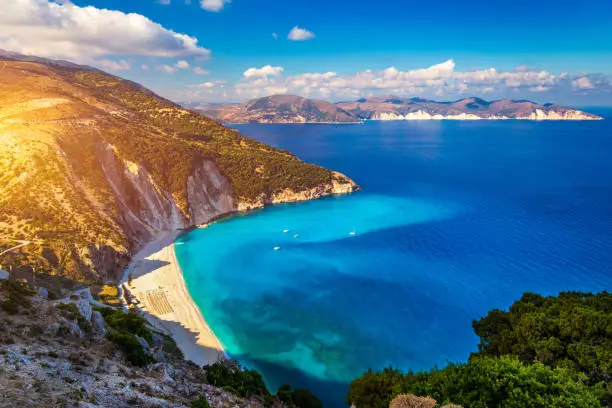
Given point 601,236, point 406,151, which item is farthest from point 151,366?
point 406,151

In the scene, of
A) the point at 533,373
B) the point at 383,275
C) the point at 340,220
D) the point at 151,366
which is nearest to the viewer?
the point at 533,373

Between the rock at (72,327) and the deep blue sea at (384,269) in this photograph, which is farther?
the deep blue sea at (384,269)

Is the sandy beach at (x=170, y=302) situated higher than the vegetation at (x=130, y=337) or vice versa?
the vegetation at (x=130, y=337)

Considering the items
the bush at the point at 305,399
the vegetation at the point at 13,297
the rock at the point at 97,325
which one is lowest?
the bush at the point at 305,399

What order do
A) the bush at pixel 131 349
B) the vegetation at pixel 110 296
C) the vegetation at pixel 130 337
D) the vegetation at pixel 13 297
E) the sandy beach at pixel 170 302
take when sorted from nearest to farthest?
1. the vegetation at pixel 13 297
2. the bush at pixel 131 349
3. the vegetation at pixel 130 337
4. the sandy beach at pixel 170 302
5. the vegetation at pixel 110 296

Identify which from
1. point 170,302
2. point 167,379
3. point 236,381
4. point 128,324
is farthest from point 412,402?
point 170,302

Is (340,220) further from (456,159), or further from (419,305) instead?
(456,159)

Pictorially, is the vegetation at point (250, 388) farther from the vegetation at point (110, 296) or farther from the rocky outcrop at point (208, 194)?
the rocky outcrop at point (208, 194)

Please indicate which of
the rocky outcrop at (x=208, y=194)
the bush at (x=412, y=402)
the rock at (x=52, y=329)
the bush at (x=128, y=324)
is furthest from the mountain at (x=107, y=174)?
the bush at (x=412, y=402)
